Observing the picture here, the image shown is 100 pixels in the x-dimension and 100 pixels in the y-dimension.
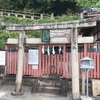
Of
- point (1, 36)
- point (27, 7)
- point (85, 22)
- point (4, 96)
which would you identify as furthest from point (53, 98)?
point (27, 7)

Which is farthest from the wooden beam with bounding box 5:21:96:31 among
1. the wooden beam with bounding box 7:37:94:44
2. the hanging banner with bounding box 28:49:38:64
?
the hanging banner with bounding box 28:49:38:64

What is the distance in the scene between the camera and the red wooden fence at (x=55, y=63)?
909 cm

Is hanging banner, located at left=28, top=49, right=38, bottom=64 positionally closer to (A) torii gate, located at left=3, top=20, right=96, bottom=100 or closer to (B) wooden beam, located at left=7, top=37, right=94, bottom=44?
(B) wooden beam, located at left=7, top=37, right=94, bottom=44

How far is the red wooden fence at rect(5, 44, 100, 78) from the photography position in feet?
29.8

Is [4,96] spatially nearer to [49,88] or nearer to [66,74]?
[49,88]

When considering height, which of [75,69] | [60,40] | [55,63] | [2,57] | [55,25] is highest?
[55,25]

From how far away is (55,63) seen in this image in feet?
32.2

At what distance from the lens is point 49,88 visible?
8.62 metres

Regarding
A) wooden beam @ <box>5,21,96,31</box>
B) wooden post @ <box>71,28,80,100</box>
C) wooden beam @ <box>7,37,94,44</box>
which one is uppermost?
wooden beam @ <box>5,21,96,31</box>

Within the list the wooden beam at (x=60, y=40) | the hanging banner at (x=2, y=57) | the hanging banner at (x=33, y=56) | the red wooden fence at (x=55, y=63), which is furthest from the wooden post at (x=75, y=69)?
the hanging banner at (x=2, y=57)

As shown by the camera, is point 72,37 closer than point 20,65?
Yes

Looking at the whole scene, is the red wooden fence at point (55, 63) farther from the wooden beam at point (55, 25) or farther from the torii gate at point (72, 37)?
the wooden beam at point (55, 25)

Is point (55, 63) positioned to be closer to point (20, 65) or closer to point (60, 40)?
point (60, 40)

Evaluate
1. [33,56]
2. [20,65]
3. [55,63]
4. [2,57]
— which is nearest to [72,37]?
[55,63]
